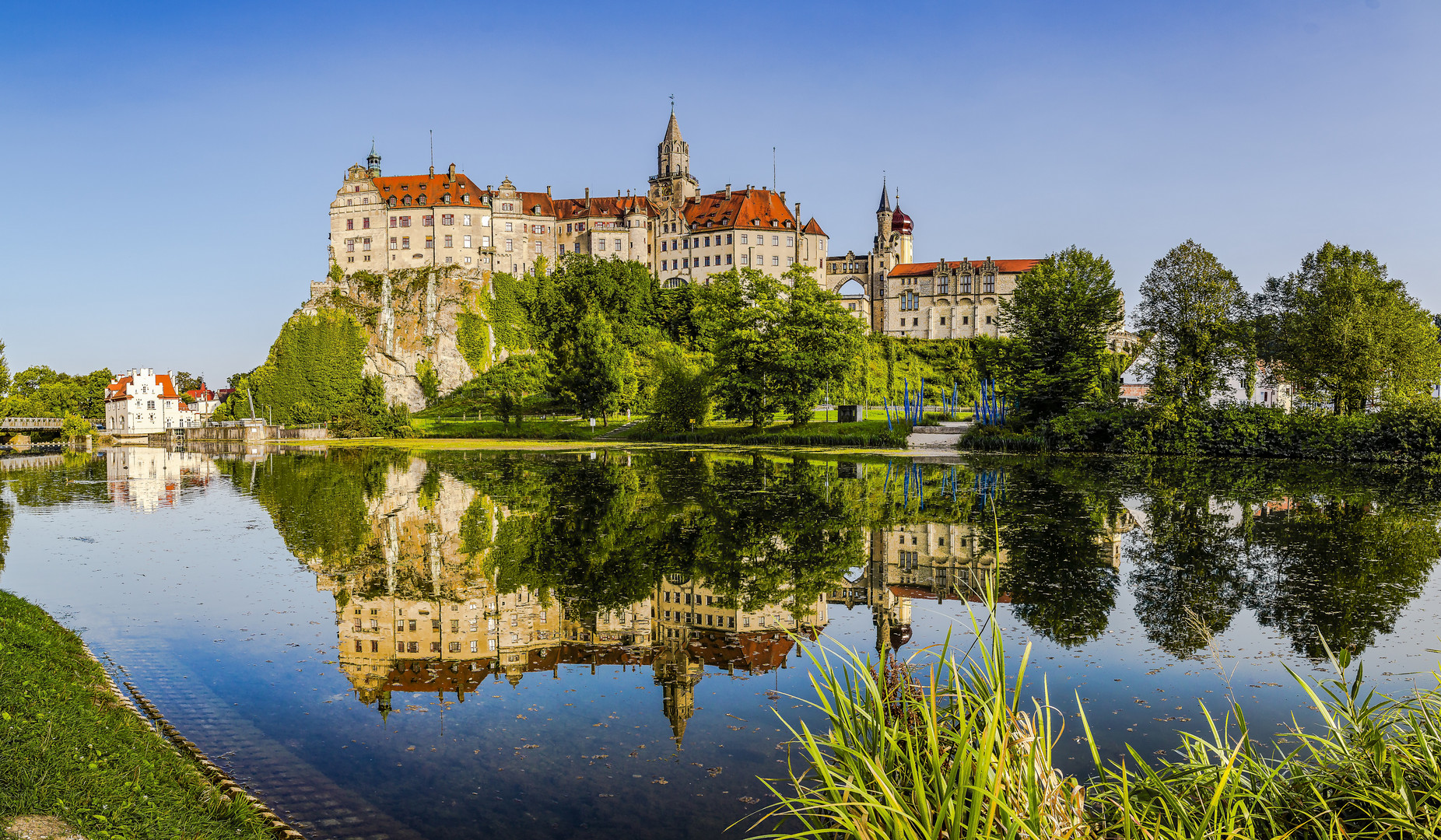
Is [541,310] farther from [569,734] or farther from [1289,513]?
[569,734]

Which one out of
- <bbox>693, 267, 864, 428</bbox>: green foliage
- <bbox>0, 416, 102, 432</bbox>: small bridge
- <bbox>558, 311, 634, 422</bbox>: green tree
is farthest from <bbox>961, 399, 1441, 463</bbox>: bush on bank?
<bbox>0, 416, 102, 432</bbox>: small bridge

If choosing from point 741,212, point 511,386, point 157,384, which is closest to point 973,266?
point 741,212

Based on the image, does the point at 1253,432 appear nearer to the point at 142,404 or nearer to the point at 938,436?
the point at 938,436

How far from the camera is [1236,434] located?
138ft

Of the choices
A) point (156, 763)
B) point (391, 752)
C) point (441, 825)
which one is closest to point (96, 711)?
point (156, 763)

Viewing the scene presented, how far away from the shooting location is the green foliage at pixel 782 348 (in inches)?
2094

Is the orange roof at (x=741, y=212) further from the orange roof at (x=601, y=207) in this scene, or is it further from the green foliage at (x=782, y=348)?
the green foliage at (x=782, y=348)

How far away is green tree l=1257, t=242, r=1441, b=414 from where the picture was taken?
1732 inches

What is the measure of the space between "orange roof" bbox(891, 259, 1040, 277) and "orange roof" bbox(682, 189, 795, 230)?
17.2m

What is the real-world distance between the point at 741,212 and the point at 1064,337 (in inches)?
2801

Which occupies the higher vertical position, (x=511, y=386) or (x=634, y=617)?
(x=511, y=386)

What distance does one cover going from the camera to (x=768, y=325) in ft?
182

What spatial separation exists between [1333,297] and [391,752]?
59515 mm

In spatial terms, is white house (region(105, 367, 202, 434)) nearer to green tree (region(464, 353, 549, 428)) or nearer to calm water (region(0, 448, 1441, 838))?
green tree (region(464, 353, 549, 428))
